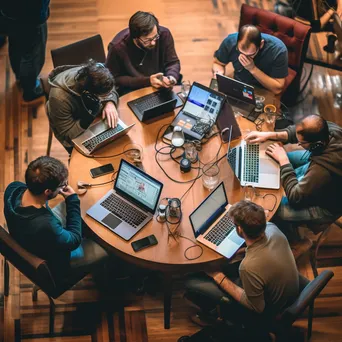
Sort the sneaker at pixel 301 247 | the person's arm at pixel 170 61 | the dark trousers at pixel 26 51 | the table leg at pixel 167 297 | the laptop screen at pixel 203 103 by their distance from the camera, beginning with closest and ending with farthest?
the table leg at pixel 167 297, the laptop screen at pixel 203 103, the sneaker at pixel 301 247, the person's arm at pixel 170 61, the dark trousers at pixel 26 51

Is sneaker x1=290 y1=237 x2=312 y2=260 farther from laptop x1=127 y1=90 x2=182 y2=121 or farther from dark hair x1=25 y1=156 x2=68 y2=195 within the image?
dark hair x1=25 y1=156 x2=68 y2=195

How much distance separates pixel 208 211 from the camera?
3.34 m

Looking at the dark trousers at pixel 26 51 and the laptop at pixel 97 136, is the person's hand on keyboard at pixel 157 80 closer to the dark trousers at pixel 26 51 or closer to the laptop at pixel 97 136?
the laptop at pixel 97 136

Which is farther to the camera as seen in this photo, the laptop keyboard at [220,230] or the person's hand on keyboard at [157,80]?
the person's hand on keyboard at [157,80]

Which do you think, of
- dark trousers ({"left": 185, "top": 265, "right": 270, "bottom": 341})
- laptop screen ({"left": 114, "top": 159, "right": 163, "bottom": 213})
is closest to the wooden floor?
dark trousers ({"left": 185, "top": 265, "right": 270, "bottom": 341})

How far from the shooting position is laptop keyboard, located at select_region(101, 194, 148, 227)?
3363mm

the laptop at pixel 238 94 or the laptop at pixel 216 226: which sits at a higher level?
the laptop at pixel 238 94

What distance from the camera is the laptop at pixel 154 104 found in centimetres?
380

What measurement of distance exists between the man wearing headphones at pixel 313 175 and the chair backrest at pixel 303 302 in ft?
2.08

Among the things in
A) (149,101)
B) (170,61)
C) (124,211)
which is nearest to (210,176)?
(124,211)

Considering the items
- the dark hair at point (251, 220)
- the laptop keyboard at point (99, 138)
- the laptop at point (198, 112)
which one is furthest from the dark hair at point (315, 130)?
the laptop keyboard at point (99, 138)

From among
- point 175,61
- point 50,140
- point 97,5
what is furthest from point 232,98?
point 97,5

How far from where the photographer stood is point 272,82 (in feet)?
13.8

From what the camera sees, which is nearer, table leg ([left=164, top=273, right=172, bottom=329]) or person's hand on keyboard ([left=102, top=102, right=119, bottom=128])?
table leg ([left=164, top=273, right=172, bottom=329])
